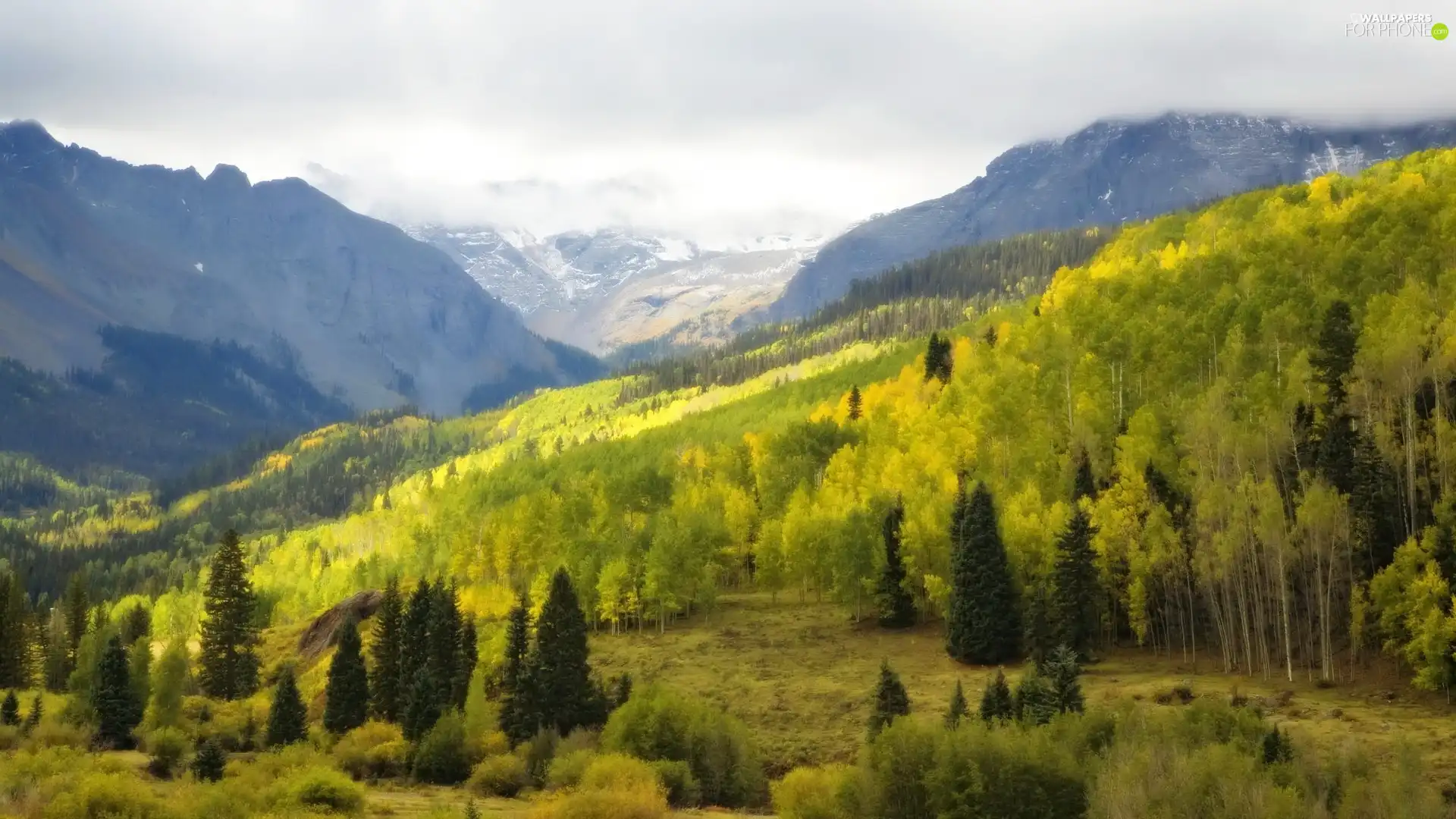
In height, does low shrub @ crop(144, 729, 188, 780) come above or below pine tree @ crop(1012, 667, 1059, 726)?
below

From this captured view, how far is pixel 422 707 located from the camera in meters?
71.6

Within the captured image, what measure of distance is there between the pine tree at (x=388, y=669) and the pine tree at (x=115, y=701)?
1584cm

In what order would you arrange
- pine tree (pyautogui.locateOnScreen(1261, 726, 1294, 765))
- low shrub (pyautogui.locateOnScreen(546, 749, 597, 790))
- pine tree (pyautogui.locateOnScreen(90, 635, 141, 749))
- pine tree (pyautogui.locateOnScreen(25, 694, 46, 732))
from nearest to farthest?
1. pine tree (pyautogui.locateOnScreen(1261, 726, 1294, 765))
2. low shrub (pyautogui.locateOnScreen(546, 749, 597, 790))
3. pine tree (pyautogui.locateOnScreen(25, 694, 46, 732))
4. pine tree (pyautogui.locateOnScreen(90, 635, 141, 749))

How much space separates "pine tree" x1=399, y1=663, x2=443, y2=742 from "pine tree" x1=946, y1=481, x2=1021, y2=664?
3530cm

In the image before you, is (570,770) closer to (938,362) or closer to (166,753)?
(166,753)

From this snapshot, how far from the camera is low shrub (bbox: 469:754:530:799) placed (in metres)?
58.8

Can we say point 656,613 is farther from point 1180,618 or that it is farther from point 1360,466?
point 1360,466

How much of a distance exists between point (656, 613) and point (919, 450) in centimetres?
2912

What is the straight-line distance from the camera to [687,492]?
418ft

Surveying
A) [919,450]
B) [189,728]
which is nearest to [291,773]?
[189,728]

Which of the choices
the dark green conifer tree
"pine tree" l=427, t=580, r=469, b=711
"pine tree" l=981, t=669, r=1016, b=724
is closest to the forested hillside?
"pine tree" l=981, t=669, r=1016, b=724

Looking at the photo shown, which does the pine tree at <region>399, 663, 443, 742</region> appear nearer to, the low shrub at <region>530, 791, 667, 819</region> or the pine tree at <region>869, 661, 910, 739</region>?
the low shrub at <region>530, 791, 667, 819</region>

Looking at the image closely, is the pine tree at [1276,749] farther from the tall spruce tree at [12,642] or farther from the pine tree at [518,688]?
the tall spruce tree at [12,642]

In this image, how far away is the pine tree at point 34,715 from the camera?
6938 cm
